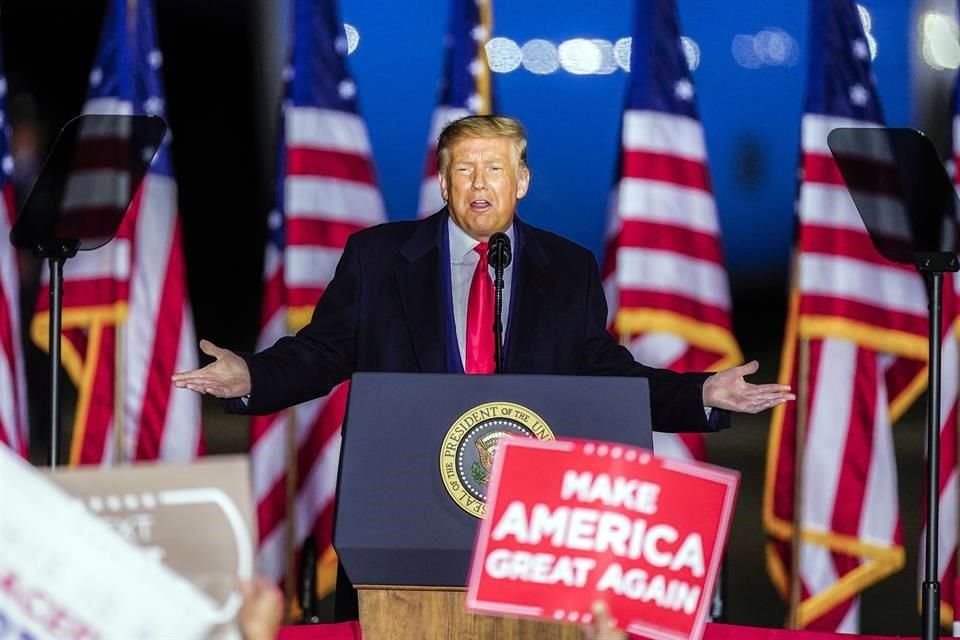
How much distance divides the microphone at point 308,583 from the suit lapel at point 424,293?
2192 mm

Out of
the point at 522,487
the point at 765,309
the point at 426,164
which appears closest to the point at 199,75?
the point at 426,164

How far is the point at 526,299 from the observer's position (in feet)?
9.38

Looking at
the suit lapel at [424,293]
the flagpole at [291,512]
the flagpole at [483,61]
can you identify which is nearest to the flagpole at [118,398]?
the flagpole at [291,512]

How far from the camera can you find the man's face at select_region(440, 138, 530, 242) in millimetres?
2816

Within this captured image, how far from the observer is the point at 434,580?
7.48 feet

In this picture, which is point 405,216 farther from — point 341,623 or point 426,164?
point 341,623

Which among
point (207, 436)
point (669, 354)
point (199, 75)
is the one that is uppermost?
point (199, 75)

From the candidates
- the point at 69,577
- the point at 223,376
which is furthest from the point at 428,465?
the point at 69,577

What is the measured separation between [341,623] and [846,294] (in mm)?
2529

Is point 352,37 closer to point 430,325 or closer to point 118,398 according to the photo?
point 118,398

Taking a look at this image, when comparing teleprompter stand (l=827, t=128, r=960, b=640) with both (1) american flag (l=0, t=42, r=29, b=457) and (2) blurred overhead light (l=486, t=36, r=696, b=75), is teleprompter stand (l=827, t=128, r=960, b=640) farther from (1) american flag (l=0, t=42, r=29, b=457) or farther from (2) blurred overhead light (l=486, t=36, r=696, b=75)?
(1) american flag (l=0, t=42, r=29, b=457)

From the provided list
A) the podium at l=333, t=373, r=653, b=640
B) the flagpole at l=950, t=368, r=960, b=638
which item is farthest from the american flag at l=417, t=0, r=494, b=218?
the podium at l=333, t=373, r=653, b=640

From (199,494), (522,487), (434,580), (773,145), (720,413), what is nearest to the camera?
(199,494)

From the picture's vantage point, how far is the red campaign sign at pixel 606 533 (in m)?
1.58
